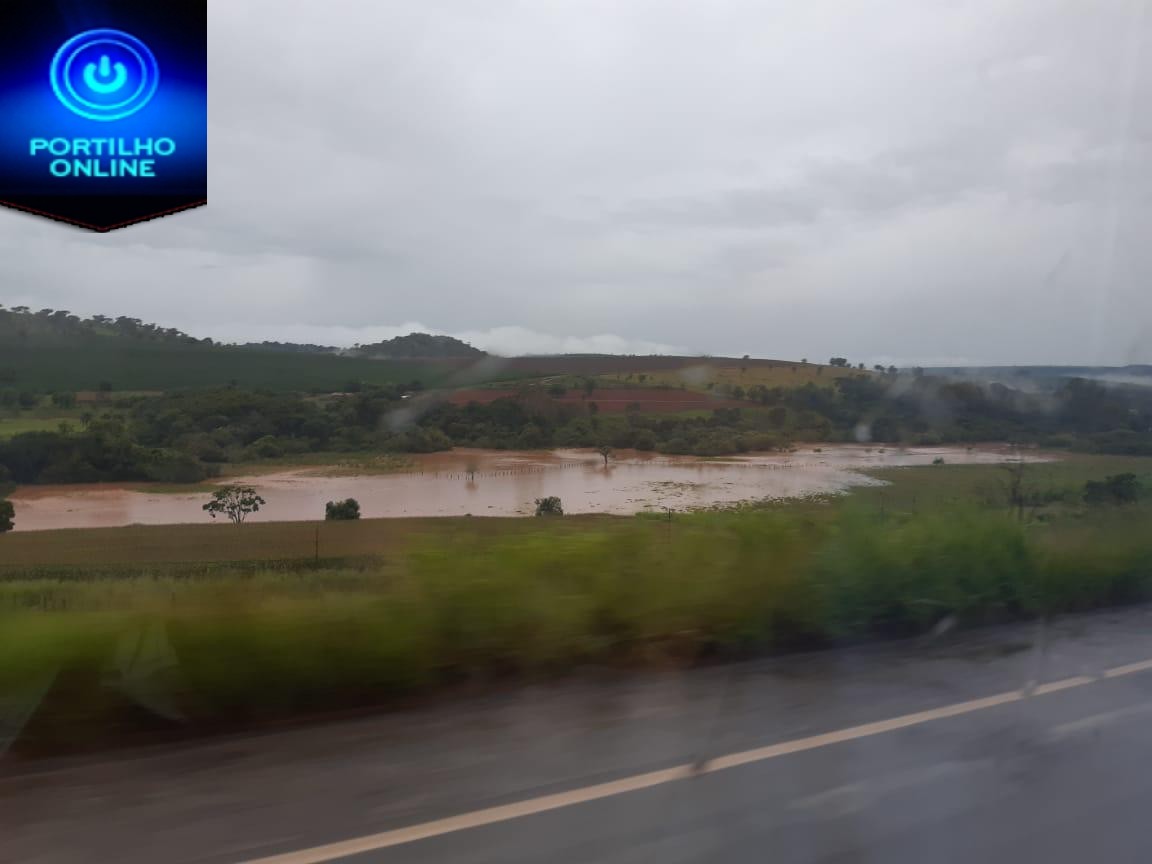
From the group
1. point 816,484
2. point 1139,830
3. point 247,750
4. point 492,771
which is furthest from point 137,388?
point 1139,830

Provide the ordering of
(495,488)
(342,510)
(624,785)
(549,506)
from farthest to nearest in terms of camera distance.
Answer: (495,488) → (549,506) → (342,510) → (624,785)

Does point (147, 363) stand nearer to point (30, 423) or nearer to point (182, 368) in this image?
point (182, 368)

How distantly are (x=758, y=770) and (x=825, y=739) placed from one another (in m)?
0.70

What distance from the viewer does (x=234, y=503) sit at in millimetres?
8297

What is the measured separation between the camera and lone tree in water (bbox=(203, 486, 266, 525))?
26.9 ft

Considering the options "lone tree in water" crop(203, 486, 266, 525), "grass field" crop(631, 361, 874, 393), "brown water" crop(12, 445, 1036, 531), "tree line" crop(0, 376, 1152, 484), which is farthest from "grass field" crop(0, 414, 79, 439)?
"grass field" crop(631, 361, 874, 393)

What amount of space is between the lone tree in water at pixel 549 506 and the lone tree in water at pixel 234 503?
8.24 ft

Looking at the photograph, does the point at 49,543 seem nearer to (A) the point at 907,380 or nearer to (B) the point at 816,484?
(B) the point at 816,484

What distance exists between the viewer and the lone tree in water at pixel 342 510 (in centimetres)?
842

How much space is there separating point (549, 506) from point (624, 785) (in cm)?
402

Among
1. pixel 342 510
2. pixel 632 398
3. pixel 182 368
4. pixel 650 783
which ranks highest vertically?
pixel 182 368

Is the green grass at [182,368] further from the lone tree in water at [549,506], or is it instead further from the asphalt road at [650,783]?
the asphalt road at [650,783]

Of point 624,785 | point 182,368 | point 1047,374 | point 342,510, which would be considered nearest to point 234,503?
point 342,510

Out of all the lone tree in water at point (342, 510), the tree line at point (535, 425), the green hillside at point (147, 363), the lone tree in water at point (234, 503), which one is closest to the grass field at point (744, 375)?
the tree line at point (535, 425)
